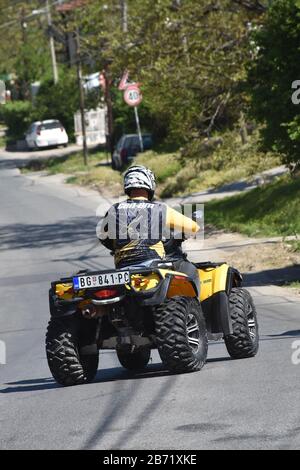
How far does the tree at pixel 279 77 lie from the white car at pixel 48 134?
42.1 m

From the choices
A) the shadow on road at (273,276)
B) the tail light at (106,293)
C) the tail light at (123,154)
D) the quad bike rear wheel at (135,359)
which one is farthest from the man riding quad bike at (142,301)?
the tail light at (123,154)

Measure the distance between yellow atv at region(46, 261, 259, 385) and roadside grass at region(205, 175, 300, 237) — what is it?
1434 cm

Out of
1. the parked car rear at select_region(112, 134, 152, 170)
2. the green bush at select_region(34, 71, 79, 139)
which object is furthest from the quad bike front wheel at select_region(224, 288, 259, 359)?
the green bush at select_region(34, 71, 79, 139)

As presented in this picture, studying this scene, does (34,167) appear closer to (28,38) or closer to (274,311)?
(28,38)

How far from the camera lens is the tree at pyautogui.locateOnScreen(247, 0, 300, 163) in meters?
20.0

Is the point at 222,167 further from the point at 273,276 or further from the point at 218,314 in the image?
the point at 218,314

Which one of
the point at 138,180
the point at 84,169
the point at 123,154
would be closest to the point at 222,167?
the point at 123,154

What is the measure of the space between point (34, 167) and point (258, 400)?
4785cm

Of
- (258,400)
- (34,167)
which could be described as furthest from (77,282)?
(34,167)

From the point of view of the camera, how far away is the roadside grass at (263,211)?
2650 cm

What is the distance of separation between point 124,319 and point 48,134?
5333 centimetres

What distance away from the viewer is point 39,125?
6238 centimetres

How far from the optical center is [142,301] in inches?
394

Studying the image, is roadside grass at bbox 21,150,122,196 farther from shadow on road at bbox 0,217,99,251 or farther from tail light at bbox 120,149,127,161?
shadow on road at bbox 0,217,99,251
